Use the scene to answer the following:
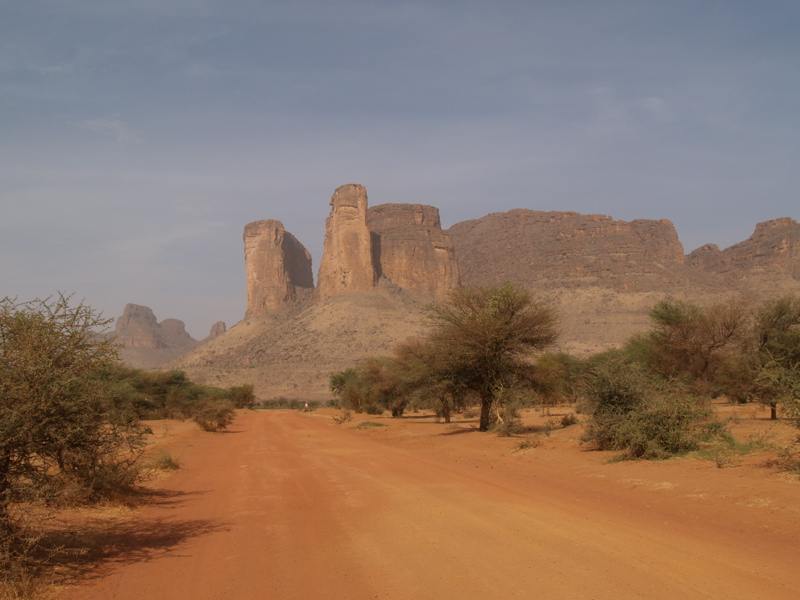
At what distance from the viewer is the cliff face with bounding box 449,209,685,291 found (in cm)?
11856

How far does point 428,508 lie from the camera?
861 cm

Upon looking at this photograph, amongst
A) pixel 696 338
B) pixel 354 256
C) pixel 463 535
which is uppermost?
pixel 354 256

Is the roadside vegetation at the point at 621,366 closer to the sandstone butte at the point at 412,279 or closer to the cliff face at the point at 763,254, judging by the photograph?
the sandstone butte at the point at 412,279

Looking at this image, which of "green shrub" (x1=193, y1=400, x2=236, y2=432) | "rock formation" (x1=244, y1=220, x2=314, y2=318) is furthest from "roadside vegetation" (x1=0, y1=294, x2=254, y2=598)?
"rock formation" (x1=244, y1=220, x2=314, y2=318)

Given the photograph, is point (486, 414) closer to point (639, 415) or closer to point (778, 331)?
point (639, 415)

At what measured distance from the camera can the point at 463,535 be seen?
6.96 metres

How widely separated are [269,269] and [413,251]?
1321 inches

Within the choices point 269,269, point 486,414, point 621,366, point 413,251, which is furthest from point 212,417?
point 413,251

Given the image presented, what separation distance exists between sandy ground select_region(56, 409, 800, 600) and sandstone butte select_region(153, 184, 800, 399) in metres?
69.5

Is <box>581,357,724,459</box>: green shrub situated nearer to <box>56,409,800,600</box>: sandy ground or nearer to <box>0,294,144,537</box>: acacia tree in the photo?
<box>56,409,800,600</box>: sandy ground

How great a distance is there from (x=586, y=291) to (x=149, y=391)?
304 ft

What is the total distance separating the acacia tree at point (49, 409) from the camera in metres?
5.65

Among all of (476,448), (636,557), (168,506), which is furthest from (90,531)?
(476,448)

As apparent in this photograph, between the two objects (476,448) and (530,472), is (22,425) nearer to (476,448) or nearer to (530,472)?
(530,472)
